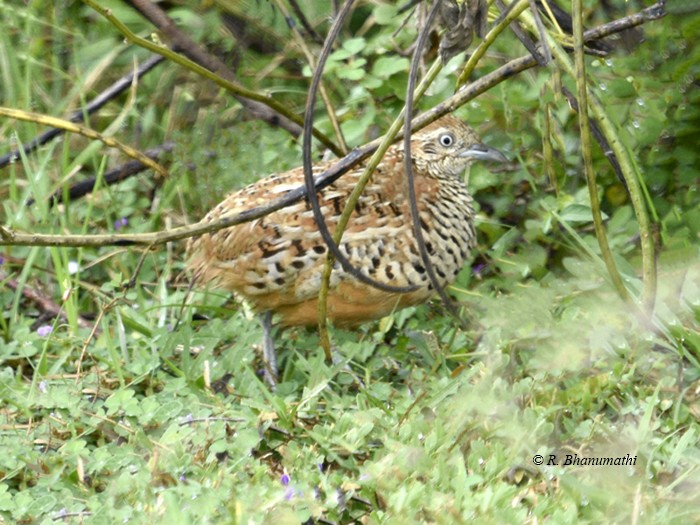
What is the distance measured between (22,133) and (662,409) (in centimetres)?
357

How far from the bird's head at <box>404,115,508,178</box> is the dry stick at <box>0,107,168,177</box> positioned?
1.31m

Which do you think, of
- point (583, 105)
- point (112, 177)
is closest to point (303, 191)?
point (583, 105)

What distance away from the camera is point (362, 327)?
190 inches

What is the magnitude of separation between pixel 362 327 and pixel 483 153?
0.88 meters

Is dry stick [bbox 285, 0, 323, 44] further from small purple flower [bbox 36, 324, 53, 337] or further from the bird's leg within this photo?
small purple flower [bbox 36, 324, 53, 337]

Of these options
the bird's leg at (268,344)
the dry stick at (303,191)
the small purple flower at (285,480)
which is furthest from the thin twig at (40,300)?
the small purple flower at (285,480)

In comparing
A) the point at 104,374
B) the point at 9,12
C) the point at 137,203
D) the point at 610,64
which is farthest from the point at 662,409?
the point at 9,12

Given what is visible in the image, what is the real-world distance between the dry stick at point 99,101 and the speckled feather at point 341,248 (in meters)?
1.25

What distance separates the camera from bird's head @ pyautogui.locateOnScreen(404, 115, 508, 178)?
491 centimetres

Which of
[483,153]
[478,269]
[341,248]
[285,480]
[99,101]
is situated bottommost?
[285,480]

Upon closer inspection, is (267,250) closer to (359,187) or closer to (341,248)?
(341,248)

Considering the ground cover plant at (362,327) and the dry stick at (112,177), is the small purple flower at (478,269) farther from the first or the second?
the dry stick at (112,177)

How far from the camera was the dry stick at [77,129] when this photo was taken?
15.1 ft

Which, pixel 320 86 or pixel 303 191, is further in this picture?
pixel 320 86
